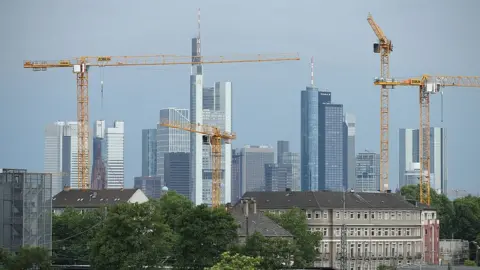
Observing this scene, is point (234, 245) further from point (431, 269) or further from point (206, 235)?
point (431, 269)

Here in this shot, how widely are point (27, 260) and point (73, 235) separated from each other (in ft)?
169

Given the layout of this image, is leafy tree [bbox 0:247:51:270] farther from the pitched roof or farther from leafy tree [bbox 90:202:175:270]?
the pitched roof

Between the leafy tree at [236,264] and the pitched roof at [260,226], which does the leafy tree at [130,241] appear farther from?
the pitched roof at [260,226]

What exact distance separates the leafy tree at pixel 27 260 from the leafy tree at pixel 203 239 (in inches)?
886

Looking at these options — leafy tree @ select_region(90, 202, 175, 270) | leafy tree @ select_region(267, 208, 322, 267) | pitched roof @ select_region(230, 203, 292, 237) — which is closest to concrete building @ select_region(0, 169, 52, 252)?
leafy tree @ select_region(90, 202, 175, 270)

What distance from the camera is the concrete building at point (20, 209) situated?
142 m

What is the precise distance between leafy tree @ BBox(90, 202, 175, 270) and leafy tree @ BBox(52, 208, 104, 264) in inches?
735

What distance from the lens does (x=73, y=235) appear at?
602 feet

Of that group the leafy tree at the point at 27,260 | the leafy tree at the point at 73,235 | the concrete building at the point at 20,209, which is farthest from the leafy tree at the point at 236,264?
the leafy tree at the point at 73,235

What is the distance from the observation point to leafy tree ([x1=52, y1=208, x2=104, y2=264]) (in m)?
173

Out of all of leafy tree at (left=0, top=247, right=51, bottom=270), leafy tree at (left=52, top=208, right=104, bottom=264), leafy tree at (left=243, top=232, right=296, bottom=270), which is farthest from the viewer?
leafy tree at (left=52, top=208, right=104, bottom=264)

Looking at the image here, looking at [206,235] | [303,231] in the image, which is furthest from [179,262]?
[303,231]

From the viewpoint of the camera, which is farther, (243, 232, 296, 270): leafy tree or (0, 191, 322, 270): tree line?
(243, 232, 296, 270): leafy tree

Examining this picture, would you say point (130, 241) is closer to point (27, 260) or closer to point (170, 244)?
point (170, 244)
